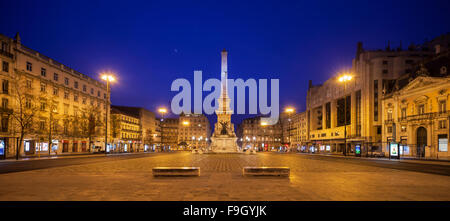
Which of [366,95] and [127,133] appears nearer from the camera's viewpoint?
[366,95]

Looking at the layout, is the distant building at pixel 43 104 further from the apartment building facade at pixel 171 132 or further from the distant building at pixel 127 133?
the apartment building facade at pixel 171 132

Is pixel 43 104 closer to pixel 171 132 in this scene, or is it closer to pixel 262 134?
pixel 171 132

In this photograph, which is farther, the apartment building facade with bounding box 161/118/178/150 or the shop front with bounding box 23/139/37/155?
the apartment building facade with bounding box 161/118/178/150

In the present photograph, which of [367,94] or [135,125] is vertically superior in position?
[367,94]

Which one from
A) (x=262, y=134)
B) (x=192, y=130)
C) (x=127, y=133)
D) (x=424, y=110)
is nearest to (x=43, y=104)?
(x=127, y=133)

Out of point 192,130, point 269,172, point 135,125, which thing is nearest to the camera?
point 269,172

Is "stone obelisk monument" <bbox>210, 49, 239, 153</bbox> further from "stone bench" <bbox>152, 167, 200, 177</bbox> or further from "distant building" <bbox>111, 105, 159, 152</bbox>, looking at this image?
"stone bench" <bbox>152, 167, 200, 177</bbox>

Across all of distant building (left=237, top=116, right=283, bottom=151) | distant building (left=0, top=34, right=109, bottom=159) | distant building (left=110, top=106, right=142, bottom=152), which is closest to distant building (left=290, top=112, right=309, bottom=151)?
distant building (left=237, top=116, right=283, bottom=151)

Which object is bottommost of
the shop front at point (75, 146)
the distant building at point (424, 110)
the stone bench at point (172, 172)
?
the shop front at point (75, 146)

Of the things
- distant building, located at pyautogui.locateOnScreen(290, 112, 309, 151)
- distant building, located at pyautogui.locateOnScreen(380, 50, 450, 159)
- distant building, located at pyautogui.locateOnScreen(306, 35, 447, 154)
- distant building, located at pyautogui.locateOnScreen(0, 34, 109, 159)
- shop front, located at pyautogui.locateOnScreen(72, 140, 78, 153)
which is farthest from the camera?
distant building, located at pyautogui.locateOnScreen(290, 112, 309, 151)

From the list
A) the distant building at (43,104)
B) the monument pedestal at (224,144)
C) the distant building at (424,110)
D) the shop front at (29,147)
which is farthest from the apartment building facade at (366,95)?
the shop front at (29,147)

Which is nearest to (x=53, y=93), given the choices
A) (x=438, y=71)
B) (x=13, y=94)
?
(x=13, y=94)

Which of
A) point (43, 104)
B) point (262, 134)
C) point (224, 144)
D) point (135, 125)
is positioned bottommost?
point (224, 144)
